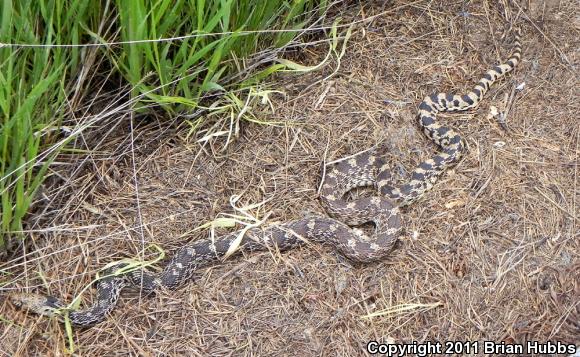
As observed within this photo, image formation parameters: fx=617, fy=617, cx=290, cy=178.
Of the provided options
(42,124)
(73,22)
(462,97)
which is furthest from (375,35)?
(42,124)

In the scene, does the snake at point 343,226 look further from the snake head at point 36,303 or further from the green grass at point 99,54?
the green grass at point 99,54

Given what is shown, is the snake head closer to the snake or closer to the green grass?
the snake

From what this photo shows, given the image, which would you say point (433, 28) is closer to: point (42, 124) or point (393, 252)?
point (393, 252)

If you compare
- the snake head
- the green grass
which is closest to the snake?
the snake head

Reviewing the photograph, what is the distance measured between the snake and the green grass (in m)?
0.64

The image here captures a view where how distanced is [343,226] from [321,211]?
0.23 metres

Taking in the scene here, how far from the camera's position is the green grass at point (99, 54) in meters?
3.46

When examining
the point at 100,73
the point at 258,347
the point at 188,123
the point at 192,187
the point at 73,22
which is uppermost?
the point at 73,22

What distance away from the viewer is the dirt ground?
12.1 ft

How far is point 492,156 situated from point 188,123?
7.24 ft

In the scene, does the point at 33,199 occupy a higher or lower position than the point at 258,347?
higher

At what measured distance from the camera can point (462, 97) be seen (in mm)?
4836

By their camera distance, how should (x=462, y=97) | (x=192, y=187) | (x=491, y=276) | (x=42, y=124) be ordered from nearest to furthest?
(x=42, y=124) → (x=491, y=276) → (x=192, y=187) → (x=462, y=97)

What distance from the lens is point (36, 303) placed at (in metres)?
3.65
